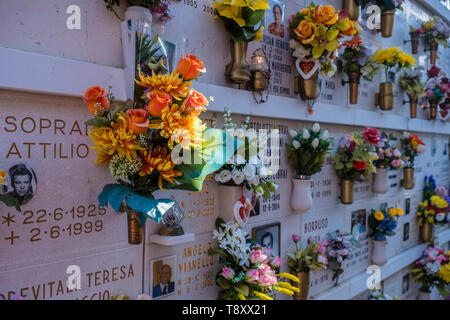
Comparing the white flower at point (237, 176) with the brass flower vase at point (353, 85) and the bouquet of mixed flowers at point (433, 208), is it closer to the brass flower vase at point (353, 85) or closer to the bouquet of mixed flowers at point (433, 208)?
the brass flower vase at point (353, 85)

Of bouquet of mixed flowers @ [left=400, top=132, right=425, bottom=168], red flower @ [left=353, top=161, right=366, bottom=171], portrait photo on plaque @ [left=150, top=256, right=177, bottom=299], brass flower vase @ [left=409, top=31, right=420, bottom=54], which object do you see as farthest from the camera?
brass flower vase @ [left=409, top=31, right=420, bottom=54]

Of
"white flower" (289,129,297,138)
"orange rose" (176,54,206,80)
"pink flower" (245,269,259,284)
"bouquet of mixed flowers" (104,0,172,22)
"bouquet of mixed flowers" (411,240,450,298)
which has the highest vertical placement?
"bouquet of mixed flowers" (104,0,172,22)

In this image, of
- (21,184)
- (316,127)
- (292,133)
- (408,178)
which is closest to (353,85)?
(316,127)

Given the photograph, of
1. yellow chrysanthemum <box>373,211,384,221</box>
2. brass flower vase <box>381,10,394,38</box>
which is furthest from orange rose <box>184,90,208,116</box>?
brass flower vase <box>381,10,394,38</box>

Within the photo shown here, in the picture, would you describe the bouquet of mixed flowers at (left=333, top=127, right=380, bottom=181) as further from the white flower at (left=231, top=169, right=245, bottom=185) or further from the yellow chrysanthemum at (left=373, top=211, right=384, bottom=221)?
the white flower at (left=231, top=169, right=245, bottom=185)

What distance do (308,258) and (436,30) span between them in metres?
3.52

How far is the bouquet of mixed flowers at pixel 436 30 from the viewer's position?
180 inches

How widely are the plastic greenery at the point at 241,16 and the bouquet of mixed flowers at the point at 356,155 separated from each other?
4.77 feet

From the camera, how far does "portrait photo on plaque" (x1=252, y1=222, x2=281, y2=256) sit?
102 inches

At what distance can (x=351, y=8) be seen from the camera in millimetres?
3418

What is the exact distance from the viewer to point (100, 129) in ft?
4.94

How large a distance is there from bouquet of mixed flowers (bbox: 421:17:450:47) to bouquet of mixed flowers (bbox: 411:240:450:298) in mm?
2581
